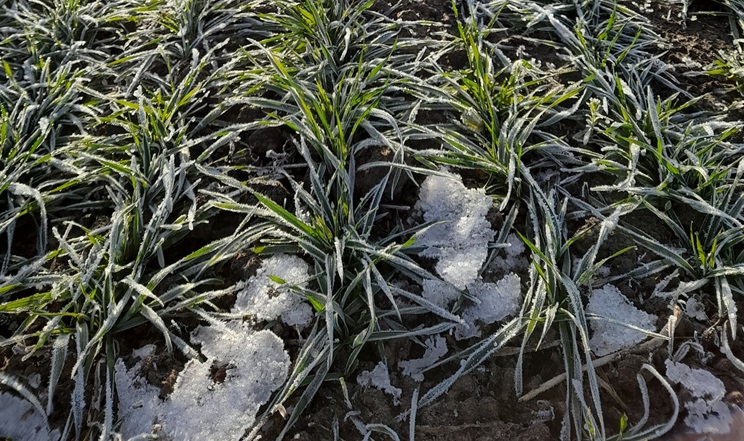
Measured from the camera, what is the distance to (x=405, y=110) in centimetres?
178

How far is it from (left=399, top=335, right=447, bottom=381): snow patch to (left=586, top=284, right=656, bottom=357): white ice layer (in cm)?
36

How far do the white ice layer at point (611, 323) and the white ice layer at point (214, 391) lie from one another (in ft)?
2.52

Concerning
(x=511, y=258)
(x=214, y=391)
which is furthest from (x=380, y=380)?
(x=511, y=258)

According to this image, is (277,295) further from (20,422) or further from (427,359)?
(20,422)

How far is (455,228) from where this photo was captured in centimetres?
151

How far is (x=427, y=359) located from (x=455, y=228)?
1.25 ft

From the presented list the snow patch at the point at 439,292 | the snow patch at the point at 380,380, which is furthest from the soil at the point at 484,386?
the snow patch at the point at 439,292

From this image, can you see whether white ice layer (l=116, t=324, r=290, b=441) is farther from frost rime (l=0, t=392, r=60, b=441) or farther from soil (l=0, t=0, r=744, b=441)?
frost rime (l=0, t=392, r=60, b=441)

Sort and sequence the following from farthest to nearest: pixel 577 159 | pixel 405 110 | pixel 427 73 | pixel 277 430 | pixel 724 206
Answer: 1. pixel 427 73
2. pixel 405 110
3. pixel 577 159
4. pixel 724 206
5. pixel 277 430

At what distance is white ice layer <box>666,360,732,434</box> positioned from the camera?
1198mm

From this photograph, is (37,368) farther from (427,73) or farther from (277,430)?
(427,73)

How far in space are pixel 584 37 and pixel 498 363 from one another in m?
1.32

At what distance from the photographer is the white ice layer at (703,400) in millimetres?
1198

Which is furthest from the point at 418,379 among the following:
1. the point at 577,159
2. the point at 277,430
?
the point at 577,159
